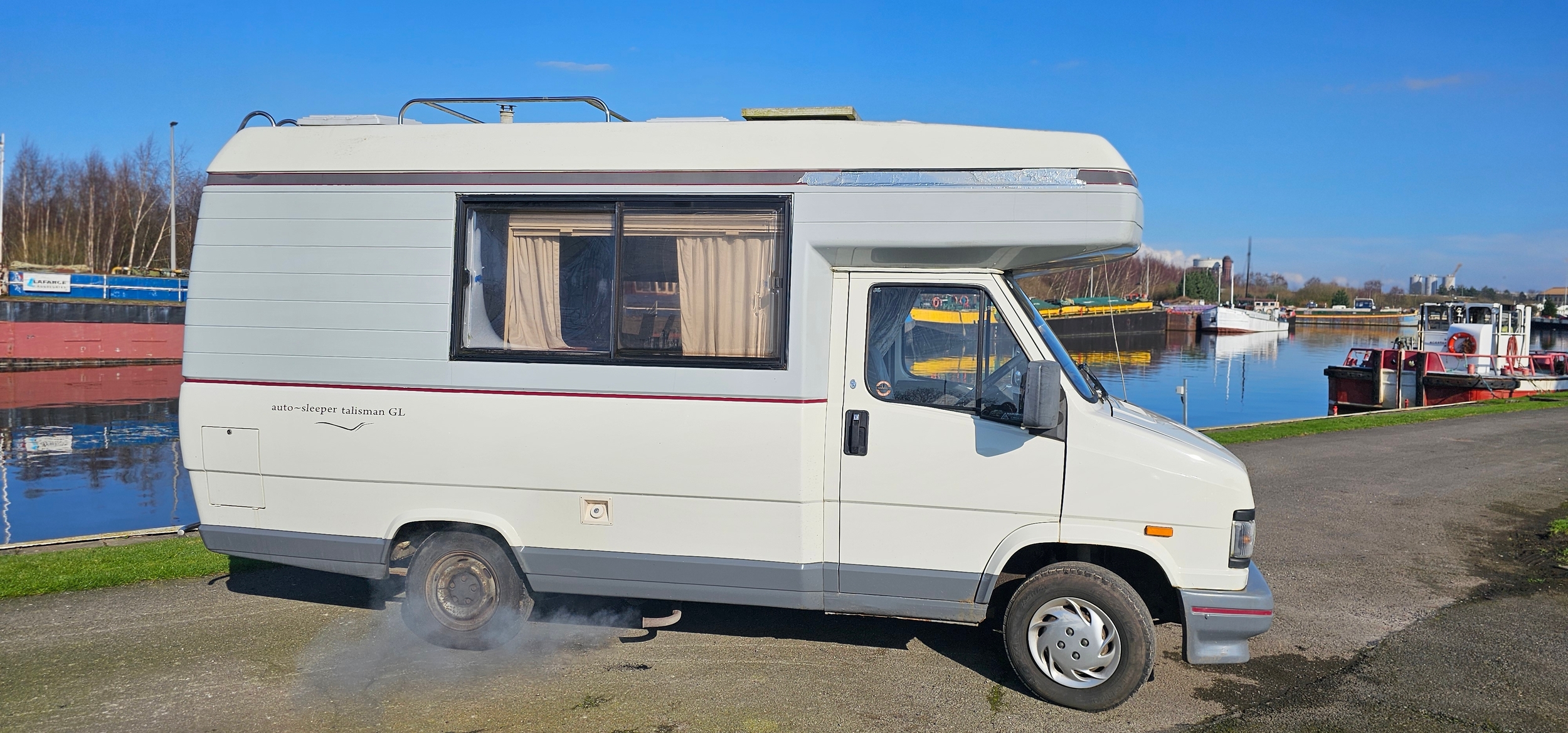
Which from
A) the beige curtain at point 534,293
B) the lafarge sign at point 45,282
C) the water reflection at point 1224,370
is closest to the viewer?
the beige curtain at point 534,293

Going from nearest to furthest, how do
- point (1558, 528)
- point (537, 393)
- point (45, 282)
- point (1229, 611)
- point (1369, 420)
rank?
point (1229, 611)
point (537, 393)
point (1558, 528)
point (1369, 420)
point (45, 282)

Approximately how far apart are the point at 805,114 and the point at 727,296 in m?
1.19

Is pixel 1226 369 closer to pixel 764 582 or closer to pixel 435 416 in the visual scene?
pixel 764 582

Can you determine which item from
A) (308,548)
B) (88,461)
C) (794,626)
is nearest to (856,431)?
(794,626)

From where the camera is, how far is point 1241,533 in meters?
4.97

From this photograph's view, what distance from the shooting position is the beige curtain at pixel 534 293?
5.54 m

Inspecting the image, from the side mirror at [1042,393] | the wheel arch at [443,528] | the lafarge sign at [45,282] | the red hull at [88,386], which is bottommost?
the red hull at [88,386]

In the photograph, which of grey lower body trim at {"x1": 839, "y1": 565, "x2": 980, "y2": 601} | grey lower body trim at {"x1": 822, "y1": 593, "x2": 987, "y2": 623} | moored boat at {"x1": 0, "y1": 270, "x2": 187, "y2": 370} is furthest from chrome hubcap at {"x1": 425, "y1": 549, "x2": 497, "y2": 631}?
moored boat at {"x1": 0, "y1": 270, "x2": 187, "y2": 370}

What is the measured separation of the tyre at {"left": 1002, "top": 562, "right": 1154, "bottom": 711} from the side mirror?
0.86m

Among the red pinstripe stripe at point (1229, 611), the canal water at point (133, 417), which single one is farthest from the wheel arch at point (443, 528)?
the red pinstripe stripe at point (1229, 611)

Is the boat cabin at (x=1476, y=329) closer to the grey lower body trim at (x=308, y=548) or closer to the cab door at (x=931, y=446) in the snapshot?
the cab door at (x=931, y=446)

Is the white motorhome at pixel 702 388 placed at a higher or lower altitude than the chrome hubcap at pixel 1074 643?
higher

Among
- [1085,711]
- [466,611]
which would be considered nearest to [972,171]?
[1085,711]

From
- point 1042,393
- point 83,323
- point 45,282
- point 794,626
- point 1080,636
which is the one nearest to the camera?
point 1042,393
